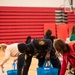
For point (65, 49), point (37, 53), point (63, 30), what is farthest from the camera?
point (63, 30)

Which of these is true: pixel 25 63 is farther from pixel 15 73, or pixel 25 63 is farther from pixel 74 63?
pixel 74 63

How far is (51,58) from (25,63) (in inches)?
35.5

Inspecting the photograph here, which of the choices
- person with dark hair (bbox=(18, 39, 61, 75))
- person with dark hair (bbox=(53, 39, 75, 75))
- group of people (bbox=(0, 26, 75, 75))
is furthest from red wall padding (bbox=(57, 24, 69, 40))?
person with dark hair (bbox=(53, 39, 75, 75))

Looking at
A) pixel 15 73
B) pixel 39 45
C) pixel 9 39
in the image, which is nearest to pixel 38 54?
pixel 39 45

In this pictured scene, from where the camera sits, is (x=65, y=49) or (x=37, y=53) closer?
(x=65, y=49)

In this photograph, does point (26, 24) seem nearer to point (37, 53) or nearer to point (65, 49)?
point (37, 53)

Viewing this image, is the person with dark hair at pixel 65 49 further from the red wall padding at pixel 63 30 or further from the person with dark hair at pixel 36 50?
the red wall padding at pixel 63 30

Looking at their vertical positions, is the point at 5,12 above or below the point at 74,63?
above

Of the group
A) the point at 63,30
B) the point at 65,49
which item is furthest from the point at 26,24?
the point at 65,49

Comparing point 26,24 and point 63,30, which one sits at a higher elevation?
point 26,24

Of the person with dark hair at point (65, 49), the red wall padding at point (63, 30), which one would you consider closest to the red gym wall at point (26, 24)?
the red wall padding at point (63, 30)

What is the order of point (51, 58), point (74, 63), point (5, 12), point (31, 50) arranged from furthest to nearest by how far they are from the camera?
point (5, 12) < point (51, 58) < point (31, 50) < point (74, 63)

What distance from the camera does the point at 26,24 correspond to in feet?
56.1

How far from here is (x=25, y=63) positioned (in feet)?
17.6
